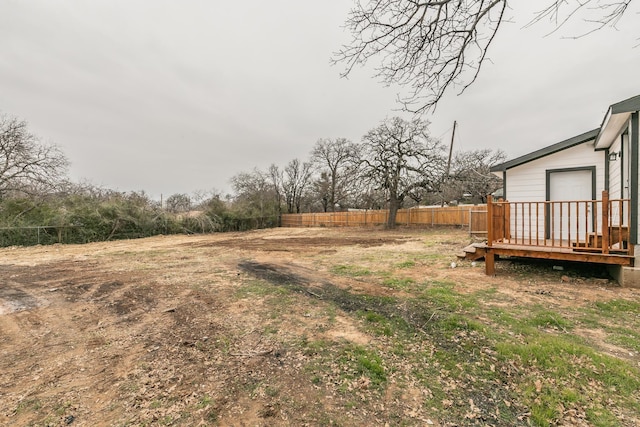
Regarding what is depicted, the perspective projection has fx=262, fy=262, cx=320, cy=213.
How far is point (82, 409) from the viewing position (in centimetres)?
190

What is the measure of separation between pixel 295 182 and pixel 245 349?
107ft

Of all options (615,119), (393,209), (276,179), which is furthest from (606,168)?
(276,179)

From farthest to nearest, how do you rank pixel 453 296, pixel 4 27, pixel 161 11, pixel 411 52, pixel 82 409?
pixel 4 27
pixel 161 11
pixel 453 296
pixel 411 52
pixel 82 409

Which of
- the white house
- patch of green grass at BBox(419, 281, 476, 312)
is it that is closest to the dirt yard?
patch of green grass at BBox(419, 281, 476, 312)

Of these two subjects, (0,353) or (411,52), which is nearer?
(0,353)

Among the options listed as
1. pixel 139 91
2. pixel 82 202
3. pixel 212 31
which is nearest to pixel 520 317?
pixel 212 31

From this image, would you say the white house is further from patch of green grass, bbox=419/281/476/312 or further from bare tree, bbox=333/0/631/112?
bare tree, bbox=333/0/631/112

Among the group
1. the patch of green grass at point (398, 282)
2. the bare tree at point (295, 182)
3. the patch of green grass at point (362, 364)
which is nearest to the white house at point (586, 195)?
the patch of green grass at point (398, 282)

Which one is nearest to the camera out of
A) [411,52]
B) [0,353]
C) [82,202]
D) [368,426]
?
[368,426]

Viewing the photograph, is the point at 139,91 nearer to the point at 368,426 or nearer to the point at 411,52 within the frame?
the point at 411,52

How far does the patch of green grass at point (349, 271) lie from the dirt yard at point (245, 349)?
0.16 meters

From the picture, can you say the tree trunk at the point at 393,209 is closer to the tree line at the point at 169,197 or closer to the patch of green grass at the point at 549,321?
the tree line at the point at 169,197

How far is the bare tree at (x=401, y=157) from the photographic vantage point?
17.5 m

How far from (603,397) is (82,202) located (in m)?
21.3
